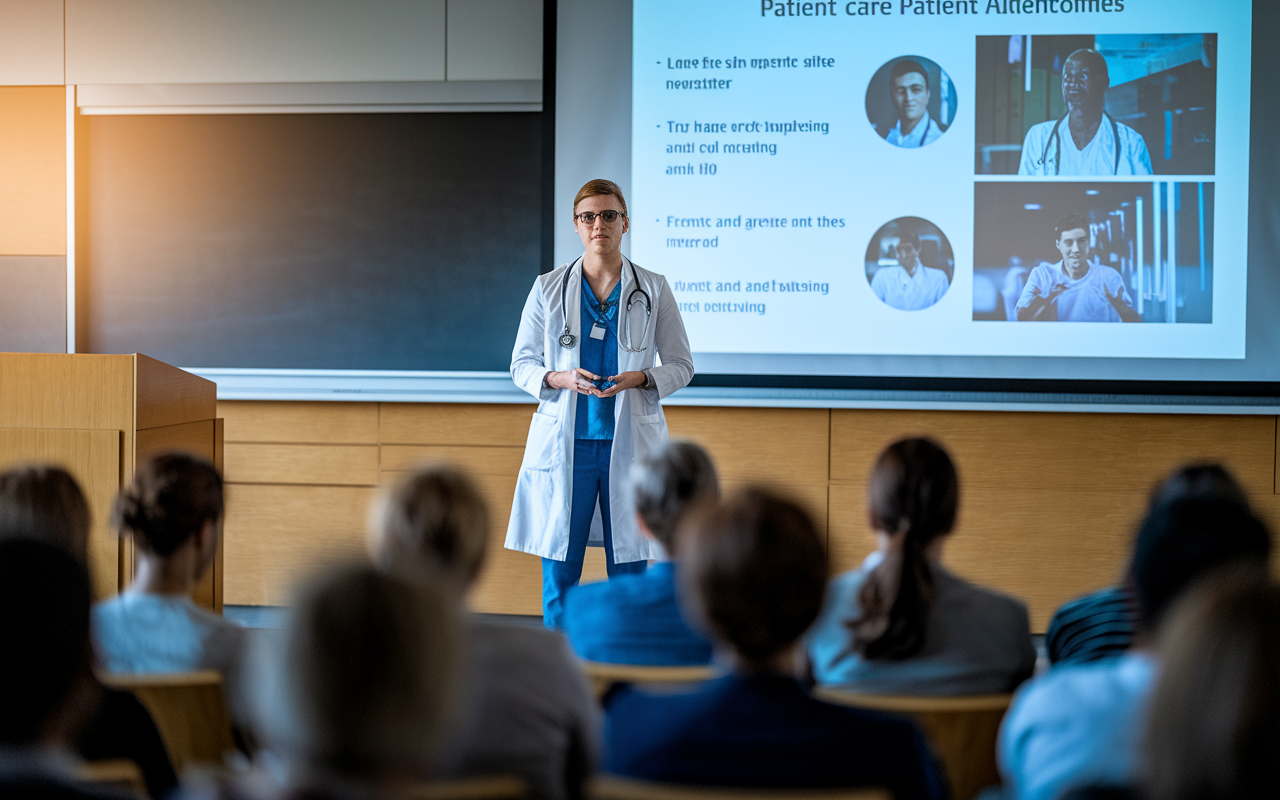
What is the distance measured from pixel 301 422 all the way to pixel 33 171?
175 cm

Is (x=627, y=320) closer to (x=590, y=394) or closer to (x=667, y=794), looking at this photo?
(x=590, y=394)

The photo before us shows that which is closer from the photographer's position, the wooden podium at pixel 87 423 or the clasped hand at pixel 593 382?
the wooden podium at pixel 87 423

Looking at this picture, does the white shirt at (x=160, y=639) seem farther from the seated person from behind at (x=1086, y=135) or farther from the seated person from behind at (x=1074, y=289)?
the seated person from behind at (x=1086, y=135)

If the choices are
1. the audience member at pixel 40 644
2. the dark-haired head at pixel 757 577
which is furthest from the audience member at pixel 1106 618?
the audience member at pixel 40 644

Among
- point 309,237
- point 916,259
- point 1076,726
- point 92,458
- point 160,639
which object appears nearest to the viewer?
point 1076,726

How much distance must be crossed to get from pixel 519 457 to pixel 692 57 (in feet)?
5.99

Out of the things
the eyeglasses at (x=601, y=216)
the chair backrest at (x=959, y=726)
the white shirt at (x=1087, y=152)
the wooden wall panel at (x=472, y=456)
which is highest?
the white shirt at (x=1087, y=152)

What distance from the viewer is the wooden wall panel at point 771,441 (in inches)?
160

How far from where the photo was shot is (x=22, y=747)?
3.26ft

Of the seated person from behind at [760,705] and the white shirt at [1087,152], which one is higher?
the white shirt at [1087,152]

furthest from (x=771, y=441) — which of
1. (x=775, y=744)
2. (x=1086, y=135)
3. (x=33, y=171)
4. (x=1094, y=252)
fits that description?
(x=33, y=171)

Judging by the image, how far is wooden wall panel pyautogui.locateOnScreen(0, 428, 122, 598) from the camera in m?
2.62

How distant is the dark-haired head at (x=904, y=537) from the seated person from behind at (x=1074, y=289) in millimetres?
2473

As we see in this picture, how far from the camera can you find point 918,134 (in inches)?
157
